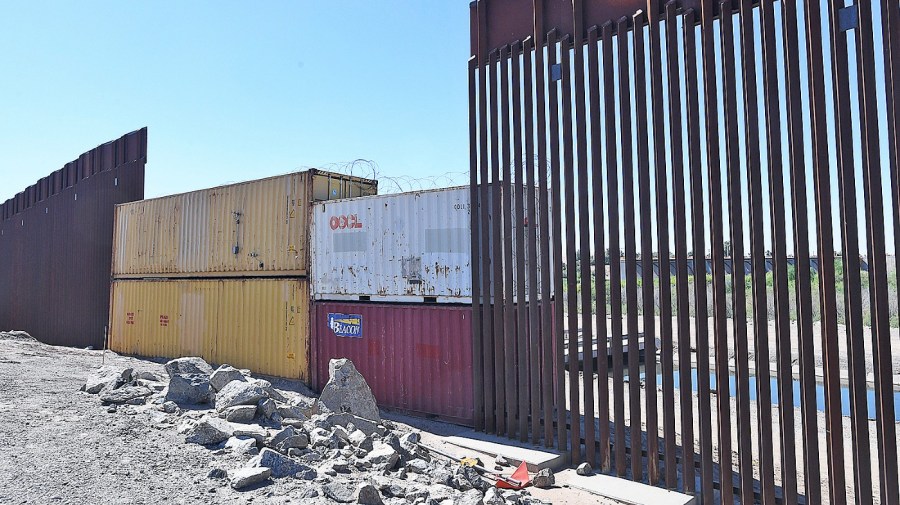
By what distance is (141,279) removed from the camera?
16.5m

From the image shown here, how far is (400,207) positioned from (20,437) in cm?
688

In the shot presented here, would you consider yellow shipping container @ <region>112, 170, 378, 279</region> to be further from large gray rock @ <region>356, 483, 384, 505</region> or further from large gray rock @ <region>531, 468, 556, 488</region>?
large gray rock @ <region>356, 483, 384, 505</region>

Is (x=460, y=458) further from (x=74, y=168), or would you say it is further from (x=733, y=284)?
(x=74, y=168)

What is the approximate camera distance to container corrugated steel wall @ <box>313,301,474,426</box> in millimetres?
10188

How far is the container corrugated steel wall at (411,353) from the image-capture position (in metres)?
10.2

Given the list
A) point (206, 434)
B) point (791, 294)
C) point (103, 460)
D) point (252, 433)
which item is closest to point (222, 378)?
point (206, 434)

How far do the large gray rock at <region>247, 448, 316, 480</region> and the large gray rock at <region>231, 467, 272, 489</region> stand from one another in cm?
16

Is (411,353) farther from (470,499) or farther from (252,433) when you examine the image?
(470,499)

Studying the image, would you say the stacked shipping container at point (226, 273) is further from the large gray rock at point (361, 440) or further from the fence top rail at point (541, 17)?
the large gray rock at point (361, 440)

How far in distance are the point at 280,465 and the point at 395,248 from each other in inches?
223

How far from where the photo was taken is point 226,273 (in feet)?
46.0

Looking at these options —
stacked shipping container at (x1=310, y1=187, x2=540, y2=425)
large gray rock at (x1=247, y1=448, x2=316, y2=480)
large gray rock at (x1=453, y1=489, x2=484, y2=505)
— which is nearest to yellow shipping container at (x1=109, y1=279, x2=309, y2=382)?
stacked shipping container at (x1=310, y1=187, x2=540, y2=425)

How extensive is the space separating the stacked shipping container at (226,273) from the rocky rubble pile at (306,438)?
3.32 metres

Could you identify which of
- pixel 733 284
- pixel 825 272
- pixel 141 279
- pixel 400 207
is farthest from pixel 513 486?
pixel 141 279
